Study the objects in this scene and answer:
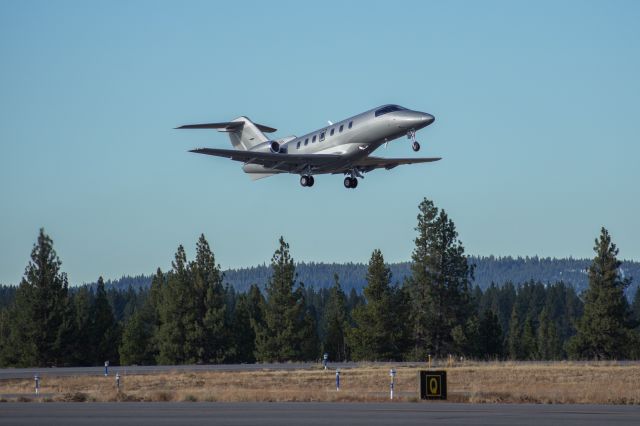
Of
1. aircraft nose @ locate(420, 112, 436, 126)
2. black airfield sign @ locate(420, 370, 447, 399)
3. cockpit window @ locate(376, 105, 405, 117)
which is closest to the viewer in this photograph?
black airfield sign @ locate(420, 370, 447, 399)

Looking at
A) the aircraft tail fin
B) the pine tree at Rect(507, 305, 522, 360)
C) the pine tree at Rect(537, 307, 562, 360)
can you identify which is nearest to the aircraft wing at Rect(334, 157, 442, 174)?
the aircraft tail fin

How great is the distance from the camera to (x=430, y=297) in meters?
84.6

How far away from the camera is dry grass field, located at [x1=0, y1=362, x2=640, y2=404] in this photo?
35.4 m

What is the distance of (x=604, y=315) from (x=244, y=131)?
35.4m

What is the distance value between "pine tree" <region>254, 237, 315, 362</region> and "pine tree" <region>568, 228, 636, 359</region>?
2108 cm

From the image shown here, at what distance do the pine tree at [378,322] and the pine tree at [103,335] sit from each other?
26.2 m

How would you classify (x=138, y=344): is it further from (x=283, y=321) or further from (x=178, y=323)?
(x=283, y=321)

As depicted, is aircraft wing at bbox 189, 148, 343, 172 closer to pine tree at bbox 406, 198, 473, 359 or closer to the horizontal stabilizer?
the horizontal stabilizer

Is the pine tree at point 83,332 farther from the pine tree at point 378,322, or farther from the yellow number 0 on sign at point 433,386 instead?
the yellow number 0 on sign at point 433,386

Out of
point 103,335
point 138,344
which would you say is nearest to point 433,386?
point 138,344

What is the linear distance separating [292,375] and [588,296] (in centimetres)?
3693

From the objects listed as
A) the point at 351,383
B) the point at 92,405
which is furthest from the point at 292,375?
the point at 92,405

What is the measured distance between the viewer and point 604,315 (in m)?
79.2

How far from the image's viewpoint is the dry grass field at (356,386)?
35406mm
